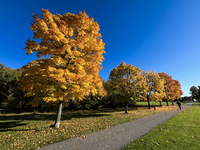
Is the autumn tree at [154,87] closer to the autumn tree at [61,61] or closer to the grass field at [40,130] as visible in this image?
the grass field at [40,130]

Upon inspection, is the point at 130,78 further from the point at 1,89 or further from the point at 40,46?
the point at 1,89

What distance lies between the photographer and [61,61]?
7.02 m

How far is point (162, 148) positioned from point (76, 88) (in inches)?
239

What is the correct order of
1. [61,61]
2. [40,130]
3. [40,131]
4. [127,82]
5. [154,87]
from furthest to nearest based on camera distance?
[154,87] → [127,82] → [40,130] → [40,131] → [61,61]

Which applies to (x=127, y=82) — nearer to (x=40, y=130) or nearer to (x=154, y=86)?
(x=154, y=86)

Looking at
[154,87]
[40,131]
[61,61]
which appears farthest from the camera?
[154,87]

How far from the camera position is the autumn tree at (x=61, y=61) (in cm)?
680

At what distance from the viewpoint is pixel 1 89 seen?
25578 mm

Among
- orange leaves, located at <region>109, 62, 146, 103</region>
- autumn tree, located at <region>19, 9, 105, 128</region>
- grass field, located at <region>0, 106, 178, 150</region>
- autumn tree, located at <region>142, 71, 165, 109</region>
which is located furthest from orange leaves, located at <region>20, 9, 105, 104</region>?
→ autumn tree, located at <region>142, 71, 165, 109</region>

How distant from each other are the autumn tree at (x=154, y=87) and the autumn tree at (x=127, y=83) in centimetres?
883

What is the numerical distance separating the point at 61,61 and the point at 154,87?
81.3 feet

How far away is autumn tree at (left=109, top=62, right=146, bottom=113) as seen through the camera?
645 inches

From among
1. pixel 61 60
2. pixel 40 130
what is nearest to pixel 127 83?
pixel 61 60

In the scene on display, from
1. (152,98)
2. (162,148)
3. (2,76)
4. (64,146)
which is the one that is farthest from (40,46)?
(2,76)
